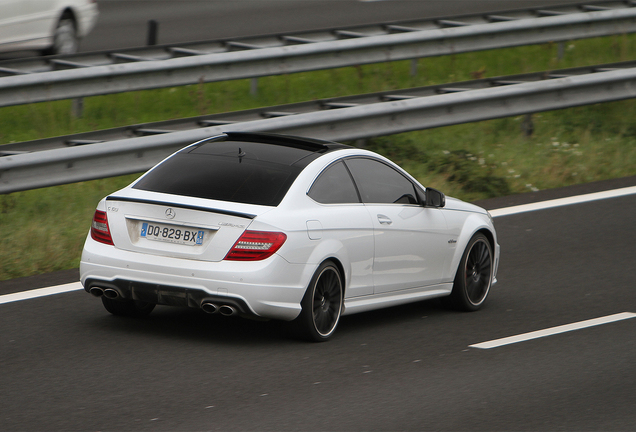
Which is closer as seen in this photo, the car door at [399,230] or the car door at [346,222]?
the car door at [346,222]

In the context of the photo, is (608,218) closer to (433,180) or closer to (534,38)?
(433,180)

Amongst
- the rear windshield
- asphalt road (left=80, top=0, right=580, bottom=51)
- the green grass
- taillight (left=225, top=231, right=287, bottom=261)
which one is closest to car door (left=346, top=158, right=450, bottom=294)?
the rear windshield

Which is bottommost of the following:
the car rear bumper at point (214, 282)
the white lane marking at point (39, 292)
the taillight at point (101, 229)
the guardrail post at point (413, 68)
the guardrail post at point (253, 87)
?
the white lane marking at point (39, 292)

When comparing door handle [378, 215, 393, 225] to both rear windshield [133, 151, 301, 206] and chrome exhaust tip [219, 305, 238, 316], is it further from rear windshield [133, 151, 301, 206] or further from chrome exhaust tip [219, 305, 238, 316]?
chrome exhaust tip [219, 305, 238, 316]

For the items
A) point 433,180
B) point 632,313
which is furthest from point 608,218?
point 632,313

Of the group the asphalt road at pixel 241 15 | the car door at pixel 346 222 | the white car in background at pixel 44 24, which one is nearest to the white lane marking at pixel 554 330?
the car door at pixel 346 222

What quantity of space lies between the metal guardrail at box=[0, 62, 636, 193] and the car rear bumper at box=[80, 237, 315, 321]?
2740mm

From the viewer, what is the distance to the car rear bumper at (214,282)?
23.5 ft

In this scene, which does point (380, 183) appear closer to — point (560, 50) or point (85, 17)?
point (85, 17)

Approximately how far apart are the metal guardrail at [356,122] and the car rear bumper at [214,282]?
2740 millimetres

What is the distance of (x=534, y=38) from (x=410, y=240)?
359 inches

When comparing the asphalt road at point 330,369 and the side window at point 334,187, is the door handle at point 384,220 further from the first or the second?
the asphalt road at point 330,369

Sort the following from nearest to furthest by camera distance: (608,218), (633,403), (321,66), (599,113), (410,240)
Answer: (633,403) < (410,240) < (608,218) < (321,66) < (599,113)

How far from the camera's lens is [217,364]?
7020 mm
